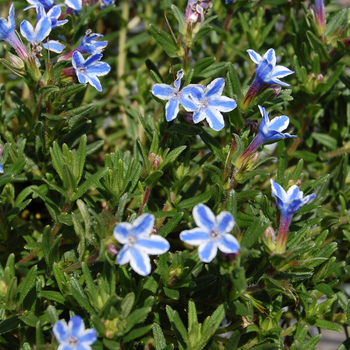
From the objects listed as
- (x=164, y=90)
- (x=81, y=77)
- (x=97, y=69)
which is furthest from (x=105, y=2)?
(x=164, y=90)

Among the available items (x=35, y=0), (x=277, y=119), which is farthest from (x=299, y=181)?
(x=35, y=0)

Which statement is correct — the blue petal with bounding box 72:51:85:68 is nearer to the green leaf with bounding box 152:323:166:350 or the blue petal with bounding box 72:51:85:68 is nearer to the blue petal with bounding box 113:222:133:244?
the blue petal with bounding box 113:222:133:244

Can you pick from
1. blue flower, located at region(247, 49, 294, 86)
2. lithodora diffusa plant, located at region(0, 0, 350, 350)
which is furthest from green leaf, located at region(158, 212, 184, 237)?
blue flower, located at region(247, 49, 294, 86)

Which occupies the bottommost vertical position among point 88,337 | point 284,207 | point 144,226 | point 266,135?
point 88,337

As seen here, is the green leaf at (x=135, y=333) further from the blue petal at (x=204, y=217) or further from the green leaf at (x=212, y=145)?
the green leaf at (x=212, y=145)

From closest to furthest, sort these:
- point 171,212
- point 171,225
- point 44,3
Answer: point 171,225 → point 171,212 → point 44,3

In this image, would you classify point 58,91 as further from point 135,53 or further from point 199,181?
point 135,53

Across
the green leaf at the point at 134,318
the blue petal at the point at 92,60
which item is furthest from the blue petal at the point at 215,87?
the green leaf at the point at 134,318

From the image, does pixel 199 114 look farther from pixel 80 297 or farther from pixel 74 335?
pixel 74 335
